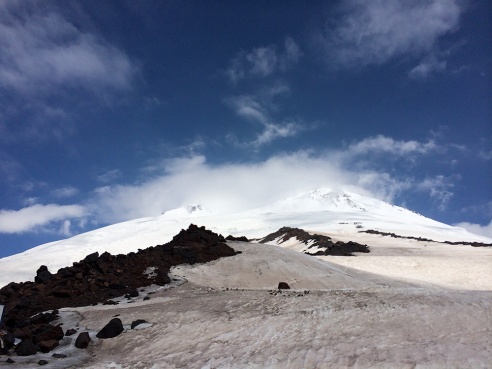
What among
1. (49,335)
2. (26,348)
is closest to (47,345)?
(26,348)

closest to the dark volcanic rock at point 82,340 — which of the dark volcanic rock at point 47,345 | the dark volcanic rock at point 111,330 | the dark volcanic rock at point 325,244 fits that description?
the dark volcanic rock at point 111,330

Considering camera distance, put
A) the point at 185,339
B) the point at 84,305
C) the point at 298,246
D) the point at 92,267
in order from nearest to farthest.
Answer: the point at 185,339 < the point at 84,305 < the point at 92,267 < the point at 298,246

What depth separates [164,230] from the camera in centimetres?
8706

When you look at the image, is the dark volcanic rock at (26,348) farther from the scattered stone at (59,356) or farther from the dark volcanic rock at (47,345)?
→ the scattered stone at (59,356)

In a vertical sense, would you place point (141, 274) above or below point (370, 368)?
above

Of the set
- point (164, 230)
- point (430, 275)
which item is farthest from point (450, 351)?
point (164, 230)

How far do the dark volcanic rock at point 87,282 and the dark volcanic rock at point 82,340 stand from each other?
43.3 inches

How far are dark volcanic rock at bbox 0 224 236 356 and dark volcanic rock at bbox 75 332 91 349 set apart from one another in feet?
3.61

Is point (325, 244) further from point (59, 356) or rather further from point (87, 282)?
point (59, 356)

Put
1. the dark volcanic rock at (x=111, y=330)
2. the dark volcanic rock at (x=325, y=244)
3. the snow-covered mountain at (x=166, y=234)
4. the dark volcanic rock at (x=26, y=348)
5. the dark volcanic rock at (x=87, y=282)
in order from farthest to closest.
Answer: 1. the snow-covered mountain at (x=166, y=234)
2. the dark volcanic rock at (x=325, y=244)
3. the dark volcanic rock at (x=87, y=282)
4. the dark volcanic rock at (x=111, y=330)
5. the dark volcanic rock at (x=26, y=348)

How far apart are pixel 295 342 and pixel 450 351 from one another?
2.73 metres

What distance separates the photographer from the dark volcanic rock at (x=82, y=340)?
9.26 m

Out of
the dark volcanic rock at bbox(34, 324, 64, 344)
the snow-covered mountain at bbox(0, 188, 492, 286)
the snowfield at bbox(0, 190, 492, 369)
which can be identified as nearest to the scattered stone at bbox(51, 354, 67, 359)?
the snowfield at bbox(0, 190, 492, 369)

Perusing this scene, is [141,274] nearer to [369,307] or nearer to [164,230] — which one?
[369,307]
